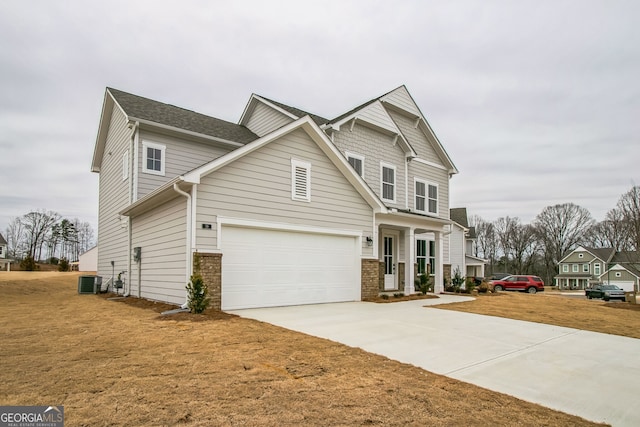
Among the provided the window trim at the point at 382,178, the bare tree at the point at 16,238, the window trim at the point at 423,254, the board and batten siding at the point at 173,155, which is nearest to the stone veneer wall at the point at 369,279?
the window trim at the point at 382,178

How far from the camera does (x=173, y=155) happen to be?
14.0 m

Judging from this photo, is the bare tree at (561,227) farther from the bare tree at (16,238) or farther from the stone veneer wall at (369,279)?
the bare tree at (16,238)

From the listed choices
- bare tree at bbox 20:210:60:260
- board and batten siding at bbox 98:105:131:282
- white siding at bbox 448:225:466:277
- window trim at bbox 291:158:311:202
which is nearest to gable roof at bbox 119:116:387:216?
window trim at bbox 291:158:311:202

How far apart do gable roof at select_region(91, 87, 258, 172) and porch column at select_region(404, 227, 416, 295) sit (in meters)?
7.83

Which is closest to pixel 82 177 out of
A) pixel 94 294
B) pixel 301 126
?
pixel 94 294

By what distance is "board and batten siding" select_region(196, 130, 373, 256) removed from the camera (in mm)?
9875

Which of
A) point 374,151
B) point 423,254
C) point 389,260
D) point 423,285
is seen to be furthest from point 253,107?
point 423,254

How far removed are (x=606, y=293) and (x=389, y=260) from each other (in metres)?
23.8

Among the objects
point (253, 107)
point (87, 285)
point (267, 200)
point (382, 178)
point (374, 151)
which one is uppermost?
point (253, 107)

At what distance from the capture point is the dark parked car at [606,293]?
1185 inches

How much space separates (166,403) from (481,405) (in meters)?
3.00

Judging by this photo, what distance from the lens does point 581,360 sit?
19.3ft

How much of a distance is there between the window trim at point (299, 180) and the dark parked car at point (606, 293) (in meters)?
30.2

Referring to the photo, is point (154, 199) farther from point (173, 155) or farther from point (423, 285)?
point (423, 285)
